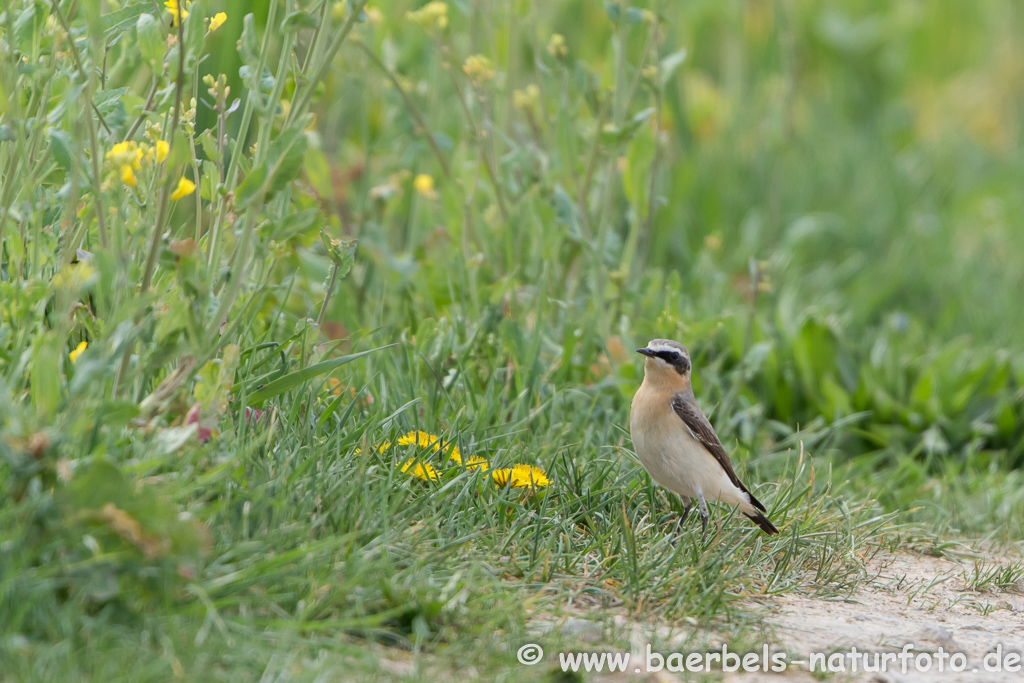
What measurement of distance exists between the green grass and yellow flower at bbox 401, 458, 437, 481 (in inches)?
2.1

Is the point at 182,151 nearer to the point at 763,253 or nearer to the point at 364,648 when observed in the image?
the point at 364,648

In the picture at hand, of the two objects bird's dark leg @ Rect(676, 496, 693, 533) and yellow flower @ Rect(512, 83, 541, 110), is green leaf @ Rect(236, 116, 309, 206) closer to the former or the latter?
bird's dark leg @ Rect(676, 496, 693, 533)

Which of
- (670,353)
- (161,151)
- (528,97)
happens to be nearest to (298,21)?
(161,151)

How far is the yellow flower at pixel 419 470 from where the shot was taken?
3.46 metres

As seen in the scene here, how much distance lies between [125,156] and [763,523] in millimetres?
2309

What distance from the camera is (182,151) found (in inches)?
116

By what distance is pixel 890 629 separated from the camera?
332 centimetres

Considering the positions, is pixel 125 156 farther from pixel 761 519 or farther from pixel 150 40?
pixel 761 519

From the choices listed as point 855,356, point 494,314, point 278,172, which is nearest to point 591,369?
point 494,314

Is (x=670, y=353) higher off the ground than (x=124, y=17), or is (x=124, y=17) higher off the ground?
(x=124, y=17)

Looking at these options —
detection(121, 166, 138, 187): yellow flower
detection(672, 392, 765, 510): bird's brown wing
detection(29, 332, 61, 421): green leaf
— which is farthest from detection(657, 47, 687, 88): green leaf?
detection(29, 332, 61, 421): green leaf

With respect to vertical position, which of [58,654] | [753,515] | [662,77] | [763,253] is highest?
[662,77]

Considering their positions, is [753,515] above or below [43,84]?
below

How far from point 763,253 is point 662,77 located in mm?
2591
